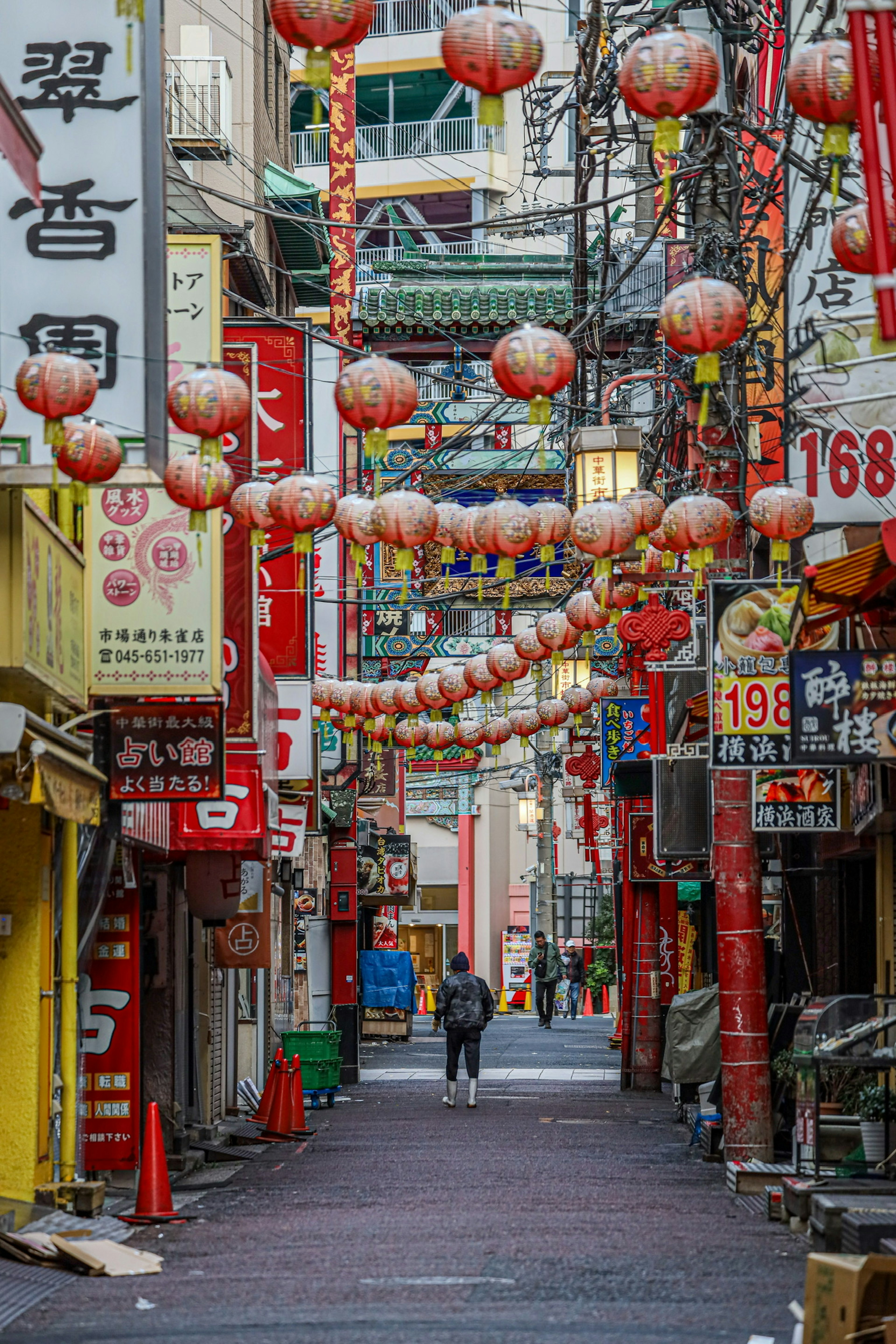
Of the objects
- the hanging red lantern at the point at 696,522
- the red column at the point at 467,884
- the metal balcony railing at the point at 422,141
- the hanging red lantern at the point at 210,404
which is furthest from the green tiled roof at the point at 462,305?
the red column at the point at 467,884

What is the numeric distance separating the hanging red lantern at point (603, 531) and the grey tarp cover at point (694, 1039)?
7022mm

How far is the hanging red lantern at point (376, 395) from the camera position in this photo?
11.7m

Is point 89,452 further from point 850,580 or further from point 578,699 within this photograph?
point 578,699

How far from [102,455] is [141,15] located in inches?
101

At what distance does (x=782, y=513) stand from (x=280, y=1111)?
10667mm

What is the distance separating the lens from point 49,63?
1141cm

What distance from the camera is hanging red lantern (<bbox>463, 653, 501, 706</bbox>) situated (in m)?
23.0

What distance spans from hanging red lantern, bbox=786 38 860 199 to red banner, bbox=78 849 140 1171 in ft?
30.2

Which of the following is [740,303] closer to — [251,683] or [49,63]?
[49,63]

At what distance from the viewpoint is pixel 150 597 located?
48.1 ft

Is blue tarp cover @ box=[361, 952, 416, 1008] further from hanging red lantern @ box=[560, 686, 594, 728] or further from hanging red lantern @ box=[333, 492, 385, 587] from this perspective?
hanging red lantern @ box=[333, 492, 385, 587]

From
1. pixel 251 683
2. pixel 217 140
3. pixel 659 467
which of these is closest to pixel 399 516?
pixel 251 683

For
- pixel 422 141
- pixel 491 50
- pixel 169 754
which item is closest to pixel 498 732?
pixel 169 754

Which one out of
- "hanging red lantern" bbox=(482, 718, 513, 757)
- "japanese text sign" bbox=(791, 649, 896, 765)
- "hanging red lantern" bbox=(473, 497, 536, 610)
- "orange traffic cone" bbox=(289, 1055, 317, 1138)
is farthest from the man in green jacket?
"japanese text sign" bbox=(791, 649, 896, 765)
